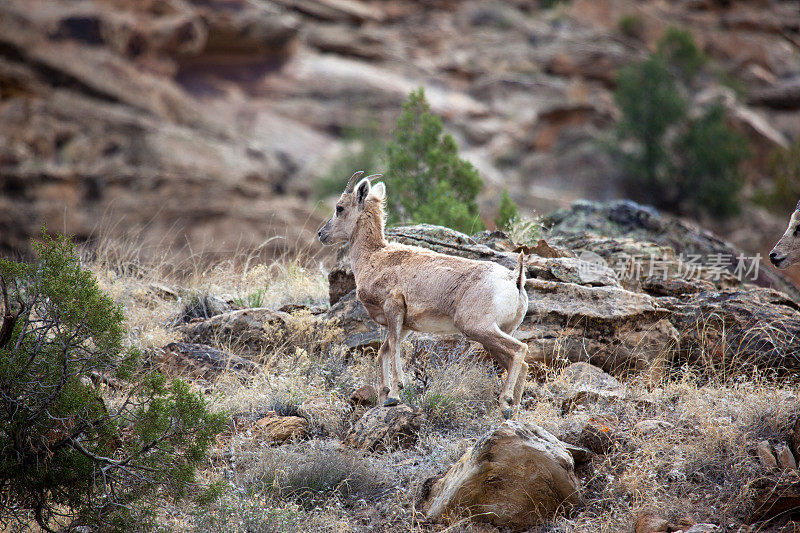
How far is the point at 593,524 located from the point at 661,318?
128 inches

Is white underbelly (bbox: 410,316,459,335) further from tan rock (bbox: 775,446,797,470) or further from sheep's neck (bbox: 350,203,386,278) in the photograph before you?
tan rock (bbox: 775,446,797,470)

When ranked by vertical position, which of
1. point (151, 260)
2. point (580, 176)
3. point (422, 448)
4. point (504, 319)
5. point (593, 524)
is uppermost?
point (504, 319)

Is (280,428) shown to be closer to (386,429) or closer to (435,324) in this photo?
(386,429)

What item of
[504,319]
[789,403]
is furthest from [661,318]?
[504,319]

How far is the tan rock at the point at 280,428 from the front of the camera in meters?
6.10

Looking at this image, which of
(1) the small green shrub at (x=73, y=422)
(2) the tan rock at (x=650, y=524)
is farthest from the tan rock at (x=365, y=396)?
(2) the tan rock at (x=650, y=524)

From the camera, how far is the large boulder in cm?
473

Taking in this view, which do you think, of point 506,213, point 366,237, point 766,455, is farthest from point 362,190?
point 506,213

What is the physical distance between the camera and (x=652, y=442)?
17.7 ft

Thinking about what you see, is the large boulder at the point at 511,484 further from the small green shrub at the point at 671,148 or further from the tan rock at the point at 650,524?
the small green shrub at the point at 671,148

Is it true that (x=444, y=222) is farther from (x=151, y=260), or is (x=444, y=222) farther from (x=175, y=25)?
(x=175, y=25)

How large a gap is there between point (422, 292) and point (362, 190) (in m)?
1.36

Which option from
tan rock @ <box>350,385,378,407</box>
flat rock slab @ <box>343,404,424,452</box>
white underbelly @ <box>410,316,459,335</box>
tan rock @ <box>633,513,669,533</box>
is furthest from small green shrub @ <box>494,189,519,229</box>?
tan rock @ <box>633,513,669,533</box>

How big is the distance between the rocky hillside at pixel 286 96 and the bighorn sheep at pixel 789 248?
15.9 m
